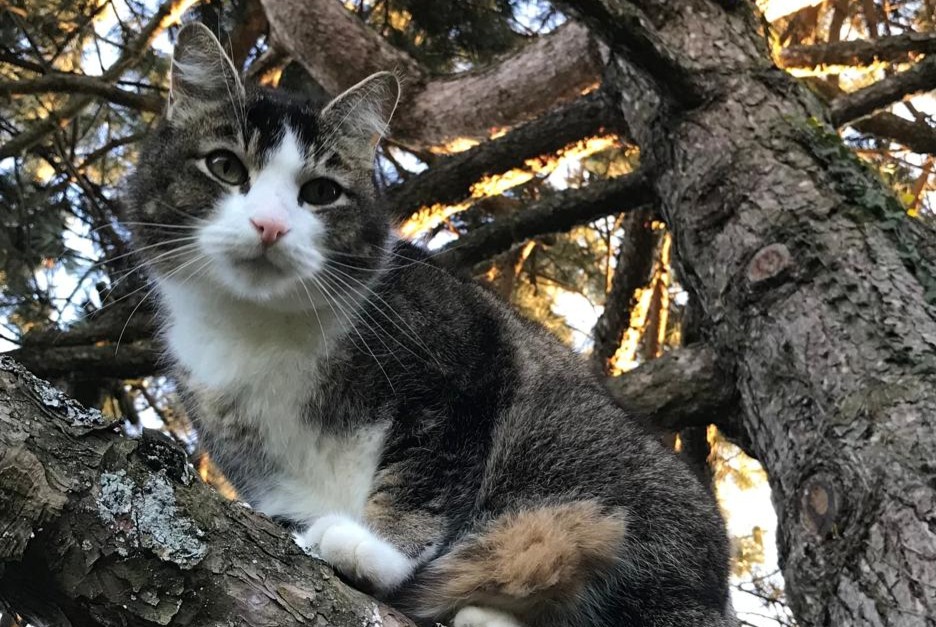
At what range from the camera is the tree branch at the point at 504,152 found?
398cm

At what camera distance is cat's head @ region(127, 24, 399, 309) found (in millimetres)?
2049

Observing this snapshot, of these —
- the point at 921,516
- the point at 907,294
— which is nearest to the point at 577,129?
the point at 907,294

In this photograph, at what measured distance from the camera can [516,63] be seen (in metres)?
4.62

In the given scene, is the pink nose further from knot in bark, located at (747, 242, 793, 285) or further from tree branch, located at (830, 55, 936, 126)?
tree branch, located at (830, 55, 936, 126)

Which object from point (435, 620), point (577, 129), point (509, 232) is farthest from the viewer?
point (577, 129)

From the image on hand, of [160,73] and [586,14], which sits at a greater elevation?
[160,73]

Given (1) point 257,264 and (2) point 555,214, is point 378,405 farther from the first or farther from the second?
(2) point 555,214

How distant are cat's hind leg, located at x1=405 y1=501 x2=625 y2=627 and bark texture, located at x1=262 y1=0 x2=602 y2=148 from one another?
3.00 meters

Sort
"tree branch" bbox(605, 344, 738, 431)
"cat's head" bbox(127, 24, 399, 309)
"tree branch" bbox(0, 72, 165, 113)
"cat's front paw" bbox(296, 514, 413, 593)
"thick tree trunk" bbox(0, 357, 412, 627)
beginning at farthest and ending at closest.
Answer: "tree branch" bbox(0, 72, 165, 113)
"tree branch" bbox(605, 344, 738, 431)
"cat's head" bbox(127, 24, 399, 309)
"cat's front paw" bbox(296, 514, 413, 593)
"thick tree trunk" bbox(0, 357, 412, 627)

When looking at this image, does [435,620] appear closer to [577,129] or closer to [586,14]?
[586,14]

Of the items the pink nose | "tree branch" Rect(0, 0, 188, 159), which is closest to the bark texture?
"tree branch" Rect(0, 0, 188, 159)

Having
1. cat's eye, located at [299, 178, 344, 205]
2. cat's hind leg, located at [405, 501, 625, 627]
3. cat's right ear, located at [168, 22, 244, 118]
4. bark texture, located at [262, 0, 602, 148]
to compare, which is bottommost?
cat's hind leg, located at [405, 501, 625, 627]

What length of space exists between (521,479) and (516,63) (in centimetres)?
301

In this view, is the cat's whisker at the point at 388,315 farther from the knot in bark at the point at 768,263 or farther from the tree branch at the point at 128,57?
the tree branch at the point at 128,57
